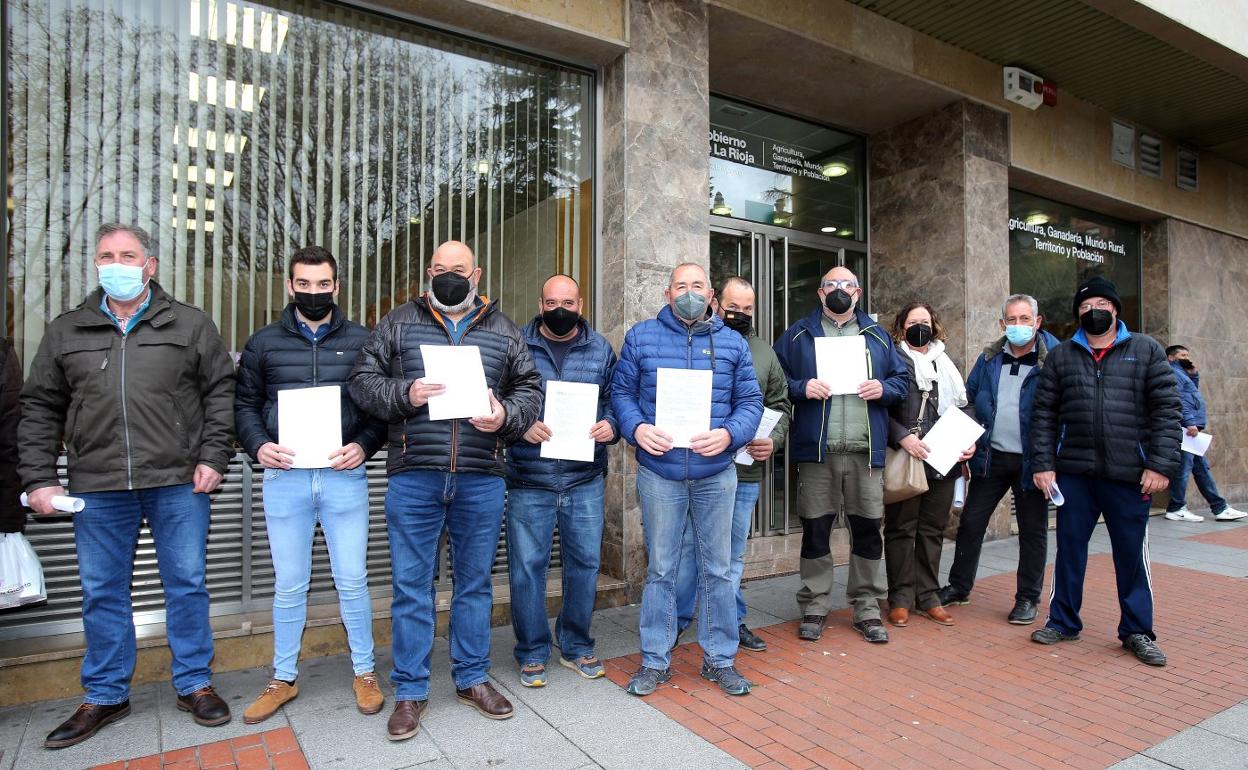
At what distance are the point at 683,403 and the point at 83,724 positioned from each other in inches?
120

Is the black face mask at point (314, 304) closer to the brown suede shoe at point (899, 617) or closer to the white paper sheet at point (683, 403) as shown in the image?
the white paper sheet at point (683, 403)

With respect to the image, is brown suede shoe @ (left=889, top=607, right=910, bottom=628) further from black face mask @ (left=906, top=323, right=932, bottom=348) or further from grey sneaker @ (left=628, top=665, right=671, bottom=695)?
grey sneaker @ (left=628, top=665, right=671, bottom=695)

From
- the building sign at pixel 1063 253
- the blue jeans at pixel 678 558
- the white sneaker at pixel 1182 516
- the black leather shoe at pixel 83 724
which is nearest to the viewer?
the black leather shoe at pixel 83 724

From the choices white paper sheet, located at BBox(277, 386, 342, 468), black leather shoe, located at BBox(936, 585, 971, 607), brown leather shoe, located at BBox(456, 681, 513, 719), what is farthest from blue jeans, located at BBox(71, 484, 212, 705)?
black leather shoe, located at BBox(936, 585, 971, 607)

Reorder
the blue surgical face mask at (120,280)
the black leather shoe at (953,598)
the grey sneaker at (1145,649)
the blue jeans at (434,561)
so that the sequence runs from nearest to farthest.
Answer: the blue surgical face mask at (120,280) → the blue jeans at (434,561) → the grey sneaker at (1145,649) → the black leather shoe at (953,598)

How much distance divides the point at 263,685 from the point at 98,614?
3.06 feet

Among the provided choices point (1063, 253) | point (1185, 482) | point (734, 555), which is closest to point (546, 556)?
point (734, 555)

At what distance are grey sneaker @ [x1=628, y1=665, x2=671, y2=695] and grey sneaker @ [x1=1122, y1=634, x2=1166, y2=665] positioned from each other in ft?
9.14

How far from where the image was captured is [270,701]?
3.70 meters

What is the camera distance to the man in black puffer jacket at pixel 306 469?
372 cm

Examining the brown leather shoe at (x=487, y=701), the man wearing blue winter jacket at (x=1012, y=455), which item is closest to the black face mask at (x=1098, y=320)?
the man wearing blue winter jacket at (x=1012, y=455)

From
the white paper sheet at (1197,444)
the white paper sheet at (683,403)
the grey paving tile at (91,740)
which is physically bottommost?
the grey paving tile at (91,740)

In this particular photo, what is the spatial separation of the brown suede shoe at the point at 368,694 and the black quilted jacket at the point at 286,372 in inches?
43.6

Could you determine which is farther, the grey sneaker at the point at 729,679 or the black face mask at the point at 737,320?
the black face mask at the point at 737,320
